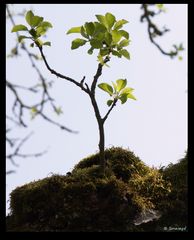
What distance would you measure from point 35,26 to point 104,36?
0.35 meters

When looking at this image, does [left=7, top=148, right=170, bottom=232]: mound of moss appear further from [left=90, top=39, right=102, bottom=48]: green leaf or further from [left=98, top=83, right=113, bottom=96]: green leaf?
[left=90, top=39, right=102, bottom=48]: green leaf

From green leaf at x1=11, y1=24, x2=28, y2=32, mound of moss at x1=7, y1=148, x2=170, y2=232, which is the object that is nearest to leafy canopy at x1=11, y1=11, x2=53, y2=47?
green leaf at x1=11, y1=24, x2=28, y2=32

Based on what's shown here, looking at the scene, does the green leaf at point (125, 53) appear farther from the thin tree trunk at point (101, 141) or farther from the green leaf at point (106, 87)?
the thin tree trunk at point (101, 141)

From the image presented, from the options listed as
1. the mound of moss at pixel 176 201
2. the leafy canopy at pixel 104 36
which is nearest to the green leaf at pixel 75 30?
the leafy canopy at pixel 104 36

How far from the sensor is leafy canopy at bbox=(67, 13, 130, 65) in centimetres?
190

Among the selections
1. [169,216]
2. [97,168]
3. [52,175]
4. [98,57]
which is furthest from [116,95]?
[169,216]

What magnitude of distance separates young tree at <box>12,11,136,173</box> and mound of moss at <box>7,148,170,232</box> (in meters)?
0.17

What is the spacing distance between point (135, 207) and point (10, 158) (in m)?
0.57

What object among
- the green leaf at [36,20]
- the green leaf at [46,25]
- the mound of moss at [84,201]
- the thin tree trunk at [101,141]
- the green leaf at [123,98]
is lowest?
the mound of moss at [84,201]

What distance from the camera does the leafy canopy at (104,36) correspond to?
1898 millimetres

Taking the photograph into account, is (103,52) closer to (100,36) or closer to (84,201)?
(100,36)

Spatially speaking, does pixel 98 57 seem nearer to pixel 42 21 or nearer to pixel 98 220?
pixel 42 21

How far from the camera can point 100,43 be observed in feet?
6.20

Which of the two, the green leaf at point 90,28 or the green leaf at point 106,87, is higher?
the green leaf at point 90,28
